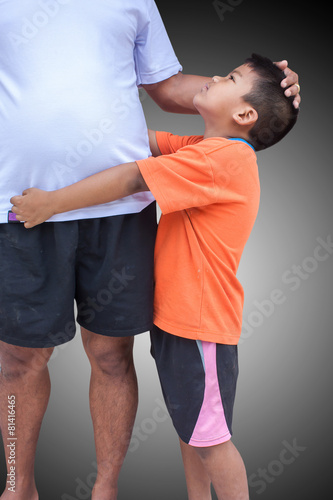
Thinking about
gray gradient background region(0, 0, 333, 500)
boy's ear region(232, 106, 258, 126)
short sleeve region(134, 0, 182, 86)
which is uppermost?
→ short sleeve region(134, 0, 182, 86)

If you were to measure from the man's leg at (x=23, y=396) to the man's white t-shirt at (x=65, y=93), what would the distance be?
1.13 feet

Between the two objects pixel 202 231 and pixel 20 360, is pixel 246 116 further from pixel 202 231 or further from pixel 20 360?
pixel 20 360

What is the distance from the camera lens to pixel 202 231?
50.3 inches

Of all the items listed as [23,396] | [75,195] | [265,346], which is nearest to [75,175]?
[75,195]

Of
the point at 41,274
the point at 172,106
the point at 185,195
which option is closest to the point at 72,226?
the point at 41,274

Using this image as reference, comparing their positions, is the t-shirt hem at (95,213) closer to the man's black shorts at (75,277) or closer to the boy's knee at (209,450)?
the man's black shorts at (75,277)

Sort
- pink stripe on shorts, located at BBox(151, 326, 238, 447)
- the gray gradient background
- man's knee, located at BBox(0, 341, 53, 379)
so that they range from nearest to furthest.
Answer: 1. pink stripe on shorts, located at BBox(151, 326, 238, 447)
2. man's knee, located at BBox(0, 341, 53, 379)
3. the gray gradient background

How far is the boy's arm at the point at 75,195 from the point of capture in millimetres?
1206

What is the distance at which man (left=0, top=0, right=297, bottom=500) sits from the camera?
3.94 ft

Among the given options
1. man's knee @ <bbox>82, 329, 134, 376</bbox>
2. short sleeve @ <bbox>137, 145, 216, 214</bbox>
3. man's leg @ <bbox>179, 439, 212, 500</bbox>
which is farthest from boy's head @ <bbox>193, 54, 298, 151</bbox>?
man's leg @ <bbox>179, 439, 212, 500</bbox>

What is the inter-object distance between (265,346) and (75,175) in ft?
4.59

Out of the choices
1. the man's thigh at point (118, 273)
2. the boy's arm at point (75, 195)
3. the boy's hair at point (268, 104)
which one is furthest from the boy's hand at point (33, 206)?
the boy's hair at point (268, 104)

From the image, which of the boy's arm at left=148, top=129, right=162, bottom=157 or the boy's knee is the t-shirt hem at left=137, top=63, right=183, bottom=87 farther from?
the boy's knee

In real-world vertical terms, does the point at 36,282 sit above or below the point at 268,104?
below
